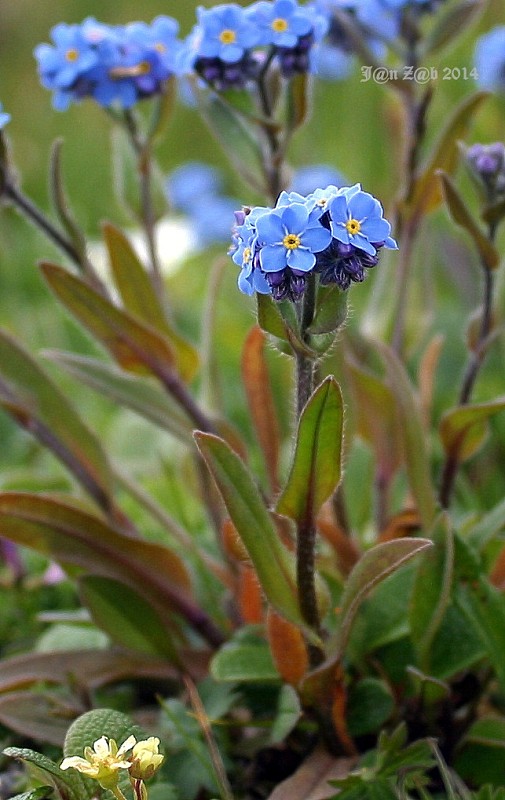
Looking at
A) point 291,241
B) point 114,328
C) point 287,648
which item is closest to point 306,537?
point 287,648

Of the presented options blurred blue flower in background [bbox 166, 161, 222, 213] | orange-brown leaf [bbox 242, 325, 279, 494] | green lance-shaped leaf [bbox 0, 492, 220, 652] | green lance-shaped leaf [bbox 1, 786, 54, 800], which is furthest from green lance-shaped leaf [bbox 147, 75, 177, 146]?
blurred blue flower in background [bbox 166, 161, 222, 213]

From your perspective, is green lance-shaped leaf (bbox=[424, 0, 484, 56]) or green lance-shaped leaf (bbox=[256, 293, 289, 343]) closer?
green lance-shaped leaf (bbox=[256, 293, 289, 343])

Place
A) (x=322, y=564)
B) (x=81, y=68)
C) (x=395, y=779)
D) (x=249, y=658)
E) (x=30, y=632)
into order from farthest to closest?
(x=30, y=632) < (x=322, y=564) < (x=81, y=68) < (x=249, y=658) < (x=395, y=779)

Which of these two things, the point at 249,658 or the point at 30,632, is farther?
the point at 30,632

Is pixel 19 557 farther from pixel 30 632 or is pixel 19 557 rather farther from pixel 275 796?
pixel 275 796

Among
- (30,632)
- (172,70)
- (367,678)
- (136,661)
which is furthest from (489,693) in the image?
(172,70)

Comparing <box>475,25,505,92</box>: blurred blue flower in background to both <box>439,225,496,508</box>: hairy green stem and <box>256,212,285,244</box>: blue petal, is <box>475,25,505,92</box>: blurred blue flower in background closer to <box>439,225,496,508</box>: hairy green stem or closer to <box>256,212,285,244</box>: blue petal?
<box>439,225,496,508</box>: hairy green stem
